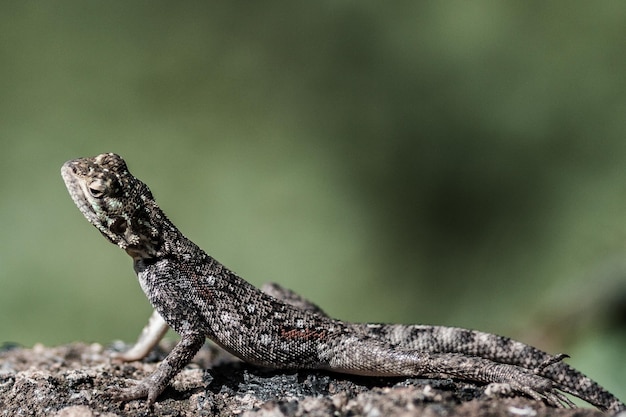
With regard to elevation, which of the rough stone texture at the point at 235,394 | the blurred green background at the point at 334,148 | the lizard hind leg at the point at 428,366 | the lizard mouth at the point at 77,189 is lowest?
the rough stone texture at the point at 235,394

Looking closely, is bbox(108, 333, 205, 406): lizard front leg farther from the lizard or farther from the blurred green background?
the blurred green background

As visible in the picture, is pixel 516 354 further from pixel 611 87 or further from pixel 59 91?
pixel 59 91

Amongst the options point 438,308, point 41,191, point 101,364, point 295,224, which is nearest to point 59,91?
point 41,191

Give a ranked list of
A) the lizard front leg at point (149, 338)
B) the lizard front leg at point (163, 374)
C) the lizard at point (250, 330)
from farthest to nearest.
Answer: the lizard front leg at point (149, 338) → the lizard at point (250, 330) → the lizard front leg at point (163, 374)

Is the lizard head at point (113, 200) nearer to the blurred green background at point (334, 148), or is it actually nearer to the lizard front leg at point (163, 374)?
the lizard front leg at point (163, 374)

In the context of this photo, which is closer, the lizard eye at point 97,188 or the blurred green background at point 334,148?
the lizard eye at point 97,188

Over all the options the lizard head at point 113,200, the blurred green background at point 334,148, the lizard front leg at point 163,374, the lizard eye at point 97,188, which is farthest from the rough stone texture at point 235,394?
the blurred green background at point 334,148

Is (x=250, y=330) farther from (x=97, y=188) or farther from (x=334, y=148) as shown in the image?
(x=334, y=148)
